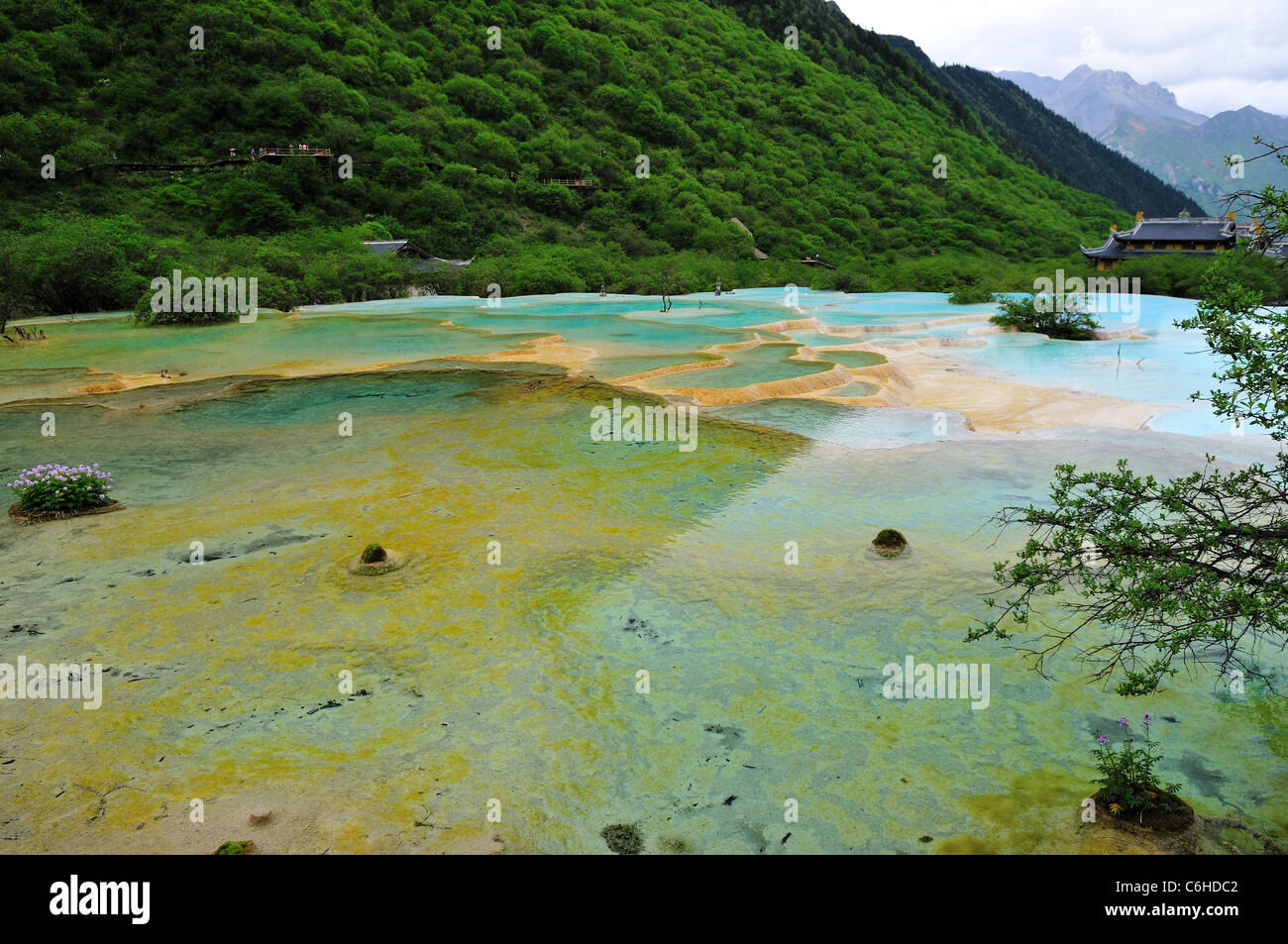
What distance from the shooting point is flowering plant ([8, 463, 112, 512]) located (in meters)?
8.53

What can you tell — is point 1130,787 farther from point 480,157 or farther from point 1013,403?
point 480,157

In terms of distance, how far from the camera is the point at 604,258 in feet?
148

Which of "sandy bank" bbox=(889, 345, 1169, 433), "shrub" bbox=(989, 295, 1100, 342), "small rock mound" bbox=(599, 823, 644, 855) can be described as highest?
"shrub" bbox=(989, 295, 1100, 342)

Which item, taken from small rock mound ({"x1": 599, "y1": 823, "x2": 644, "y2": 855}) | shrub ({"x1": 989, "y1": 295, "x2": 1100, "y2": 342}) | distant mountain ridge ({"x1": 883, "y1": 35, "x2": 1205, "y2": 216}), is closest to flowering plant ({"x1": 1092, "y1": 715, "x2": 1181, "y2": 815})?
small rock mound ({"x1": 599, "y1": 823, "x2": 644, "y2": 855})

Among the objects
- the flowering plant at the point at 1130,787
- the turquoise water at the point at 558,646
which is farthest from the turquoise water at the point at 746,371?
the flowering plant at the point at 1130,787

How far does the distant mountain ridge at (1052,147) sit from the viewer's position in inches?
4119

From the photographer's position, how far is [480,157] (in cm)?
5816

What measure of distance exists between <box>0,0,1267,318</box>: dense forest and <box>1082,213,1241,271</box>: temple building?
233 cm

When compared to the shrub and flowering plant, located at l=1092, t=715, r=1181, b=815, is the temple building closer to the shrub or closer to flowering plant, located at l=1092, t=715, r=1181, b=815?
the shrub

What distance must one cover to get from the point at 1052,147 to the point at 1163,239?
299 feet

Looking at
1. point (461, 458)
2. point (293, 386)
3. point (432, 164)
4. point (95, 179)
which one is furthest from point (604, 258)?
point (461, 458)

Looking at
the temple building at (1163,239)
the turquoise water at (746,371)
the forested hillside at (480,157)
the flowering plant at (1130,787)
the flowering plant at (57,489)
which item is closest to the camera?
the flowering plant at (1130,787)

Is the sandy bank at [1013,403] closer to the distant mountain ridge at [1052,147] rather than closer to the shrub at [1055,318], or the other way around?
the shrub at [1055,318]

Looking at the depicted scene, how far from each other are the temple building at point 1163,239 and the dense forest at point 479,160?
7.66 feet
